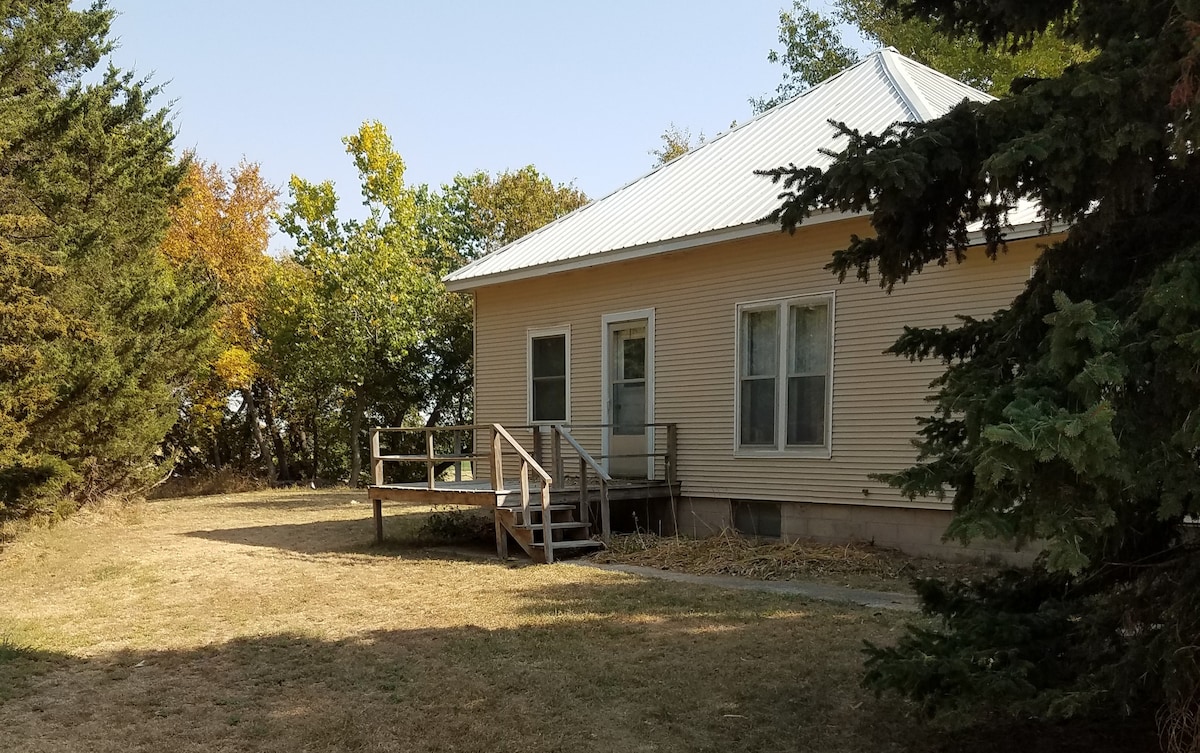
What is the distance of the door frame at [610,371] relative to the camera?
1241 cm

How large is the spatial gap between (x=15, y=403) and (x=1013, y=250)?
10963mm

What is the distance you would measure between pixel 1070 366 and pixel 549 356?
1106 cm

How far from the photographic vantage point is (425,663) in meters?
6.26

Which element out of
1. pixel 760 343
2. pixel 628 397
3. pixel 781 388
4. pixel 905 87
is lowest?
pixel 628 397

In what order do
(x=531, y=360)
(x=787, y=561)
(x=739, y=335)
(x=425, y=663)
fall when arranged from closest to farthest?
(x=425, y=663)
(x=787, y=561)
(x=739, y=335)
(x=531, y=360)

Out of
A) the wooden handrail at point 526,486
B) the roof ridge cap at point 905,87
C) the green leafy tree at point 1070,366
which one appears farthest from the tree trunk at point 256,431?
the green leafy tree at point 1070,366

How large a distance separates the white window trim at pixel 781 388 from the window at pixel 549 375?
2.77 m

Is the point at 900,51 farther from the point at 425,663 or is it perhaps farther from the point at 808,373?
the point at 425,663

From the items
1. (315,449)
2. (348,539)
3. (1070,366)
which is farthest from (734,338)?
(315,449)

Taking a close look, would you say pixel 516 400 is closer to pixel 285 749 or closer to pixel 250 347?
pixel 285 749

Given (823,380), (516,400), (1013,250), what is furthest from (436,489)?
(1013,250)

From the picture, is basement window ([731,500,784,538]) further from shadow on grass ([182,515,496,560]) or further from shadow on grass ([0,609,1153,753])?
shadow on grass ([0,609,1153,753])

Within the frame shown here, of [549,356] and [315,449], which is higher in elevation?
[549,356]

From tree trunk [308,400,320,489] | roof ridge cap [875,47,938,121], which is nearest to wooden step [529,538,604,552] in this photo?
roof ridge cap [875,47,938,121]
